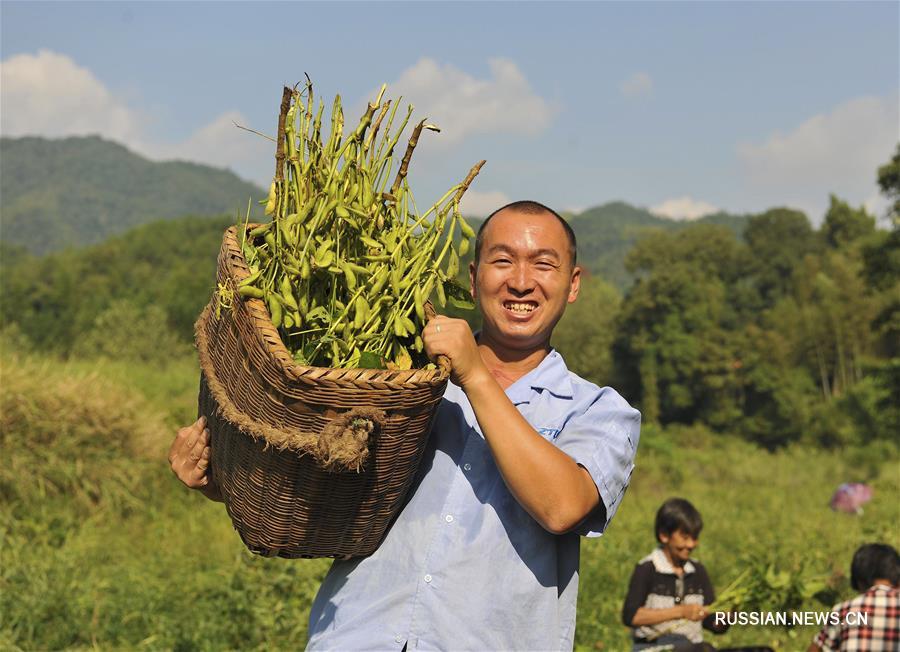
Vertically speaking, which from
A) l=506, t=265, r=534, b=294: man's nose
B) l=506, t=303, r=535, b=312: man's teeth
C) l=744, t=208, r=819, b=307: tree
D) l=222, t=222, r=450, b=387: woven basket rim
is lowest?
l=222, t=222, r=450, b=387: woven basket rim

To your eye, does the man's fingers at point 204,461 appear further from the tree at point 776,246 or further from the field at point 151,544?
the tree at point 776,246

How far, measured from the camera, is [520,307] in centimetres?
226

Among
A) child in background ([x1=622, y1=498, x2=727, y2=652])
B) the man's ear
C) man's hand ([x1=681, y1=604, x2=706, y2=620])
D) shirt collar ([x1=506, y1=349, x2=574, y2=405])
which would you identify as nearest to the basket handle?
shirt collar ([x1=506, y1=349, x2=574, y2=405])

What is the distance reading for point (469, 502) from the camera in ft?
7.07

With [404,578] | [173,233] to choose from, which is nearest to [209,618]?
[404,578]

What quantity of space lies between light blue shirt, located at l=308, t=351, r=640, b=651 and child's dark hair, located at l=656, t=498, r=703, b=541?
2.18 meters

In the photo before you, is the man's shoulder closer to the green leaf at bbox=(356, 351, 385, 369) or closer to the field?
the green leaf at bbox=(356, 351, 385, 369)

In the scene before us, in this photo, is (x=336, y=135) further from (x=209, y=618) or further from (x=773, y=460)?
(x=773, y=460)

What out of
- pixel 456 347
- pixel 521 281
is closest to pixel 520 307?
pixel 521 281

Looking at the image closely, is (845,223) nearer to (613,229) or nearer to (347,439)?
(347,439)

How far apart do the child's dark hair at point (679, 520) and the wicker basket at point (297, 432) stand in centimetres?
238

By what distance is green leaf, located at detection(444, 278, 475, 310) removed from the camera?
2.17 metres

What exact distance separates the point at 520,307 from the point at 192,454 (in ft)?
2.90

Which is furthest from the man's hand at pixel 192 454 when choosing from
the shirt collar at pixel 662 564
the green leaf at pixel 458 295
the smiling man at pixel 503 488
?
the shirt collar at pixel 662 564
